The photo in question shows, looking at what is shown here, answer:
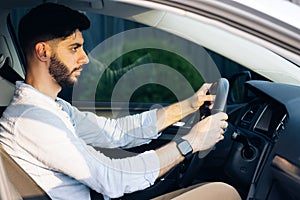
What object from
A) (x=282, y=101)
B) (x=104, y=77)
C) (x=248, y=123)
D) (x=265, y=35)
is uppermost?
(x=265, y=35)

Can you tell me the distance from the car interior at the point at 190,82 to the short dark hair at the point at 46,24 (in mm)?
247

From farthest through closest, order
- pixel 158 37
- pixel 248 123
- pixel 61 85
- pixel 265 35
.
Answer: pixel 158 37, pixel 248 123, pixel 61 85, pixel 265 35

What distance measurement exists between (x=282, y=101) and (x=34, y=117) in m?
0.88

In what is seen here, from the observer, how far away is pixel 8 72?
2490mm

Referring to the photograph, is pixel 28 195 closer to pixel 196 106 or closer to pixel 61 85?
pixel 61 85

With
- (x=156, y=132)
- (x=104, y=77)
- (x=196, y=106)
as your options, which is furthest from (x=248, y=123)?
(x=104, y=77)

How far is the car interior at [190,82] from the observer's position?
174 centimetres

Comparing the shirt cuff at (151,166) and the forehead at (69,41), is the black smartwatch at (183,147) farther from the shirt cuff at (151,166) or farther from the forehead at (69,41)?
the forehead at (69,41)

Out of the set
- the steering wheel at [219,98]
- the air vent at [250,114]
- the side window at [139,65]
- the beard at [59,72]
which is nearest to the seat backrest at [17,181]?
the beard at [59,72]

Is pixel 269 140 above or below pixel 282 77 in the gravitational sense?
below

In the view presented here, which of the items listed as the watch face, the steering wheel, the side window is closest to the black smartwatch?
the watch face

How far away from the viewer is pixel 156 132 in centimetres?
251

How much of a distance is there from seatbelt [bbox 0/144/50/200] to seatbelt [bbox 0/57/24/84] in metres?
0.67

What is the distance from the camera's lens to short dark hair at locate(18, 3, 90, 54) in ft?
6.31
